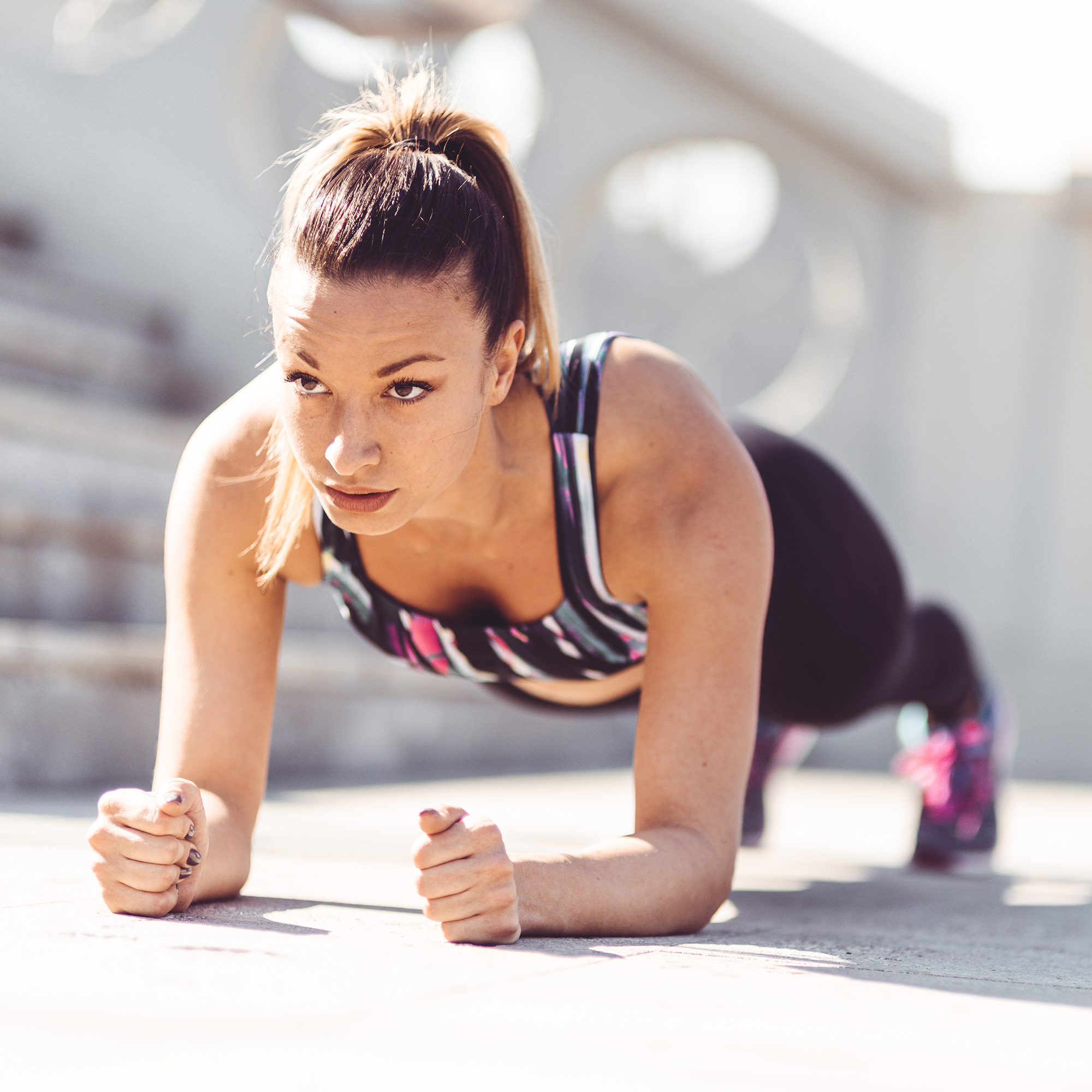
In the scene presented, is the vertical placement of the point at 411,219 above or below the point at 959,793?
above

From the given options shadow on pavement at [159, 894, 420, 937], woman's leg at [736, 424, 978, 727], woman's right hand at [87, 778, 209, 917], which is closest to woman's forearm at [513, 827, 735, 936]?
shadow on pavement at [159, 894, 420, 937]

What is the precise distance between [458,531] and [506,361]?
31cm

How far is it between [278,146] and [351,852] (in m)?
4.64

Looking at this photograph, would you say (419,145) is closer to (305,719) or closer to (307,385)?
(307,385)

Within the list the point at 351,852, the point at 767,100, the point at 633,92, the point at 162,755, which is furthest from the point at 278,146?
the point at 162,755

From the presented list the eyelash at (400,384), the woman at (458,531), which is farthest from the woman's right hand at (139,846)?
the eyelash at (400,384)

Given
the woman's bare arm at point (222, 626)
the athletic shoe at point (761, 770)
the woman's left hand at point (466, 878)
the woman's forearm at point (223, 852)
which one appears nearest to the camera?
the woman's left hand at point (466, 878)

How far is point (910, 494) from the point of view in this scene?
714 cm

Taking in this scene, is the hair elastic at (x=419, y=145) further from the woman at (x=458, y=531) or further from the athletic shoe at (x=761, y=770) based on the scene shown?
the athletic shoe at (x=761, y=770)

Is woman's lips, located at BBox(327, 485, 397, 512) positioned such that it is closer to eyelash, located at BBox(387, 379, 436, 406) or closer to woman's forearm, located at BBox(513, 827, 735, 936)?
eyelash, located at BBox(387, 379, 436, 406)

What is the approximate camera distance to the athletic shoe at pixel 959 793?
3.16 metres

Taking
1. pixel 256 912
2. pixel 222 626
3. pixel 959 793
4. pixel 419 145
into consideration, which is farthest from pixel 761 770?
pixel 419 145

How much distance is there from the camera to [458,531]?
80.7 inches

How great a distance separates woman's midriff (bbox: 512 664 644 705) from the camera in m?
2.42
